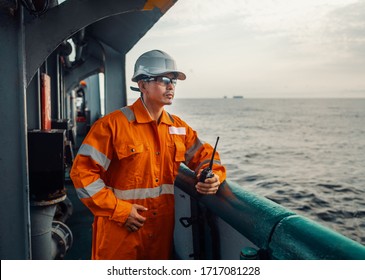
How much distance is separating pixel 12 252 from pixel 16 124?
0.80m

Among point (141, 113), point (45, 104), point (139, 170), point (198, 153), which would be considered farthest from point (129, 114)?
point (45, 104)

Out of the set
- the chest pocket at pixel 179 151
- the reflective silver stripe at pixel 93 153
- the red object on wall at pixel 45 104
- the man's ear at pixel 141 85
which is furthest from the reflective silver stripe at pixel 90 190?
the red object on wall at pixel 45 104

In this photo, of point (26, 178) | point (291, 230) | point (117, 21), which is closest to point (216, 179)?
point (291, 230)

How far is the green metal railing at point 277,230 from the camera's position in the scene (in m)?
1.35

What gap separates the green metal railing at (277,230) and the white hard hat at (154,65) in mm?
806

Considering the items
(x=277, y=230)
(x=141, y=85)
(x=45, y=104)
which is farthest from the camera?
(x=45, y=104)

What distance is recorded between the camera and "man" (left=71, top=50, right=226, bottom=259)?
1.95 metres

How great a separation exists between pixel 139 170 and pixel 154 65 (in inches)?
26.5

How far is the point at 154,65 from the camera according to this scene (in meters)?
2.23

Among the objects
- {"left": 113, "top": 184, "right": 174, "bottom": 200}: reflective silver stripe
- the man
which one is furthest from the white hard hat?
{"left": 113, "top": 184, "right": 174, "bottom": 200}: reflective silver stripe

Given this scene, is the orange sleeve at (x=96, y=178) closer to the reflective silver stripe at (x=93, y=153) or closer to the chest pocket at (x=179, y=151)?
the reflective silver stripe at (x=93, y=153)

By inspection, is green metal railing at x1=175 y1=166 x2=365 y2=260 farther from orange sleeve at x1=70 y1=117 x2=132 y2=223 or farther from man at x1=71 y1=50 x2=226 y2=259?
orange sleeve at x1=70 y1=117 x2=132 y2=223

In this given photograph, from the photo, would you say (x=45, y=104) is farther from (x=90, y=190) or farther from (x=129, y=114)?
(x=90, y=190)

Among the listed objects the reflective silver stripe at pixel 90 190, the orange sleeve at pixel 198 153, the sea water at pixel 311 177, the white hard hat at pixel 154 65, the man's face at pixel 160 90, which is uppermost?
the white hard hat at pixel 154 65
